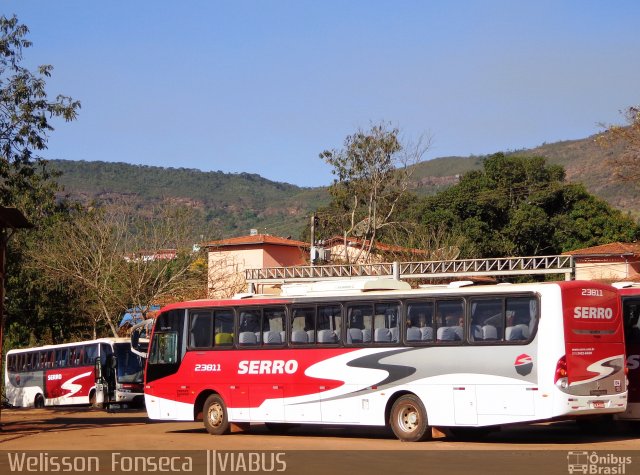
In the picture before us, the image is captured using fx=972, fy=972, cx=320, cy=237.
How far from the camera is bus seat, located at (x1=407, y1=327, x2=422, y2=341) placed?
17.9 meters

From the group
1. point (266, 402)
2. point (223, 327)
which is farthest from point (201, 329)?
point (266, 402)

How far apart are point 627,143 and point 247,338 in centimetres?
2003

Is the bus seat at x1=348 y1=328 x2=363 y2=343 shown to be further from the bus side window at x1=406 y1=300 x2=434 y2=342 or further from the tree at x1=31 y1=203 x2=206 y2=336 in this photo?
the tree at x1=31 y1=203 x2=206 y2=336

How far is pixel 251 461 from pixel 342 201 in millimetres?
41502

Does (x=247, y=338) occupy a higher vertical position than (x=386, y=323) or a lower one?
lower

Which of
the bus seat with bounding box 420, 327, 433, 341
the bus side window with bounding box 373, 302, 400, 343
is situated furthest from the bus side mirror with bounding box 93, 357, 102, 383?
the bus seat with bounding box 420, 327, 433, 341

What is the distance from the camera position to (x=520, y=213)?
68562mm

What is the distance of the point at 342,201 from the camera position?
55.7m

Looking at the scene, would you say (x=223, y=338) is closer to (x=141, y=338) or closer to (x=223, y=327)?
(x=223, y=327)

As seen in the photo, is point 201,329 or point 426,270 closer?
point 201,329

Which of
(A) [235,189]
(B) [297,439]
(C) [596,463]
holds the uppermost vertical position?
(A) [235,189]

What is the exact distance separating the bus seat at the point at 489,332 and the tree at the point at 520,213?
48779mm

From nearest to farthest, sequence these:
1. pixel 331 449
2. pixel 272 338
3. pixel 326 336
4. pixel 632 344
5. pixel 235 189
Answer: pixel 331 449, pixel 632 344, pixel 326 336, pixel 272 338, pixel 235 189

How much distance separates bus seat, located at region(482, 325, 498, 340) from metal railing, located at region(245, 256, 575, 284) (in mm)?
10721
